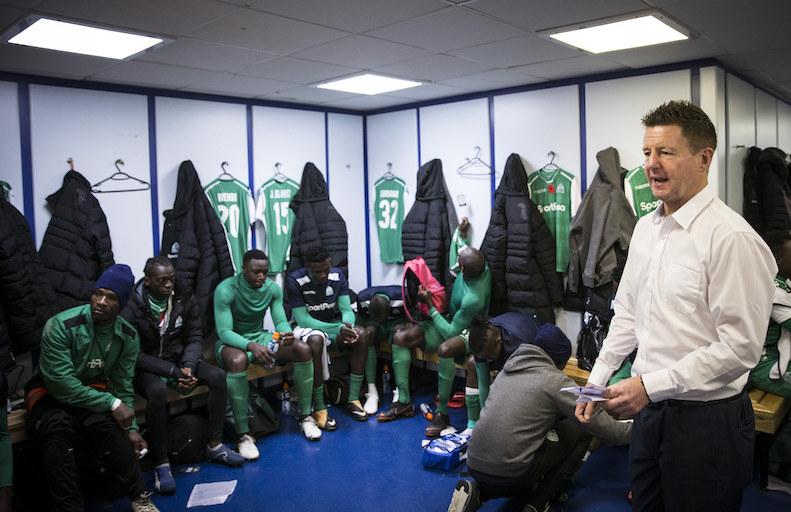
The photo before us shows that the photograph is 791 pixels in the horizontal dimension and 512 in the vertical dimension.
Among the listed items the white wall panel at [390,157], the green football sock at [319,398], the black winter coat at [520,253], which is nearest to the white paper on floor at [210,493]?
the green football sock at [319,398]

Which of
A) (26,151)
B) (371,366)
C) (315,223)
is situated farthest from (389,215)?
(26,151)

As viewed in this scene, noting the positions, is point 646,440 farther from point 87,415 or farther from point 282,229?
point 282,229

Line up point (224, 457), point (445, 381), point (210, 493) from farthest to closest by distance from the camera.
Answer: point (445, 381) → point (224, 457) → point (210, 493)

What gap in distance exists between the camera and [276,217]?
5238 millimetres

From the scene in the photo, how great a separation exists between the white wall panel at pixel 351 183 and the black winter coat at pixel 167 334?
6.35 ft

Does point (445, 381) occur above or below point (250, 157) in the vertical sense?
below

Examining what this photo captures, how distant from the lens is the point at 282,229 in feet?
17.3

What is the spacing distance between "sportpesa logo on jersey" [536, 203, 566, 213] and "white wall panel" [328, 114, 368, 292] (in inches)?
75.4

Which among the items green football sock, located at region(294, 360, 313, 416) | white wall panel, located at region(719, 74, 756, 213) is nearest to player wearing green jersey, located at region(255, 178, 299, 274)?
green football sock, located at region(294, 360, 313, 416)

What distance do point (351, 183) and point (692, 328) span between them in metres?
4.51

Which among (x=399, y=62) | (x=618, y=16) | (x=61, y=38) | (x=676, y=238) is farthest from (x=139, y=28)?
(x=676, y=238)

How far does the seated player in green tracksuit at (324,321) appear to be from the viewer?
451 cm

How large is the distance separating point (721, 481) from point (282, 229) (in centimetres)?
418

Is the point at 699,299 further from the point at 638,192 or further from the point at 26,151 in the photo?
the point at 26,151
